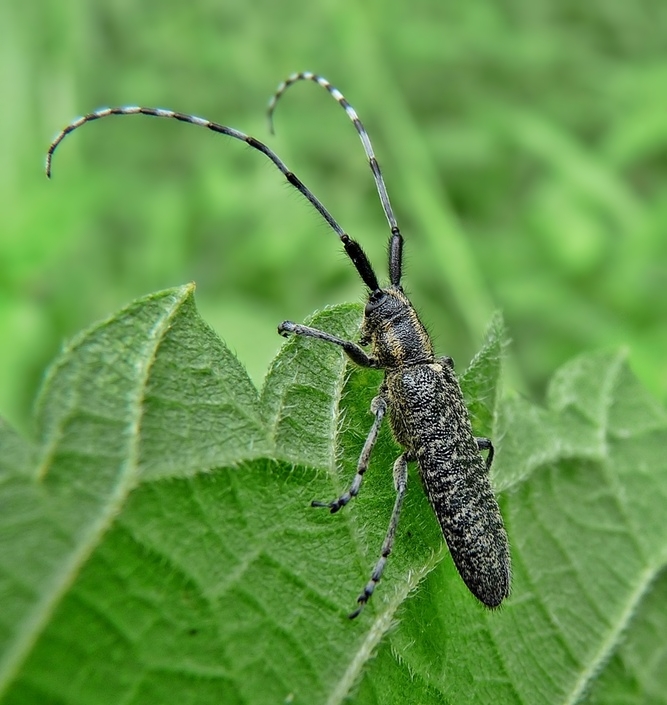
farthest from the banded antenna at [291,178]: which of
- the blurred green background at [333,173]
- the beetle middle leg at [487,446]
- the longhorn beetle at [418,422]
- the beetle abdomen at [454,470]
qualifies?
the blurred green background at [333,173]

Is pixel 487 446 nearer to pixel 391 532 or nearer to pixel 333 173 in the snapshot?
pixel 391 532

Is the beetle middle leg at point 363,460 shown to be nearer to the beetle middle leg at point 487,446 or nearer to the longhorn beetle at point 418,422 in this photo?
the longhorn beetle at point 418,422

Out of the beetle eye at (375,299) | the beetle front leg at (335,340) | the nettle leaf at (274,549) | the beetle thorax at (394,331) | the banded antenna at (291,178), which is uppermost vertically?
the banded antenna at (291,178)

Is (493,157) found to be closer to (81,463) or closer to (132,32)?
(132,32)

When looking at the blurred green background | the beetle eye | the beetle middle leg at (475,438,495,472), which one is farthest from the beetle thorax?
the blurred green background

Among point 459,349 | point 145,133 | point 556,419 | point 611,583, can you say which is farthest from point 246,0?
point 611,583

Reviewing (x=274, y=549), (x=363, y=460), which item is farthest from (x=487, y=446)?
(x=274, y=549)
